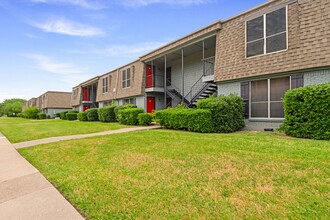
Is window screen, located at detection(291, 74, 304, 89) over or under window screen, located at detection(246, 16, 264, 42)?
under

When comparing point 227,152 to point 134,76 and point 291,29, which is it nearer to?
point 291,29

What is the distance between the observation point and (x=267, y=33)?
8773 mm

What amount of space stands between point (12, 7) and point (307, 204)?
48.2ft

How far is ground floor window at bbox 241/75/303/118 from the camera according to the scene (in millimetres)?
8430

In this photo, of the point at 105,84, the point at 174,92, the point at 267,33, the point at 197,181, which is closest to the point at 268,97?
the point at 267,33

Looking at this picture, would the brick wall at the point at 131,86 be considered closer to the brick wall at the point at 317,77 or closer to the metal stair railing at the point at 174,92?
the metal stair railing at the point at 174,92

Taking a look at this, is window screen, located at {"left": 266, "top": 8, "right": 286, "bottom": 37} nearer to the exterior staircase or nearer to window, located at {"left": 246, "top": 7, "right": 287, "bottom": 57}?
window, located at {"left": 246, "top": 7, "right": 287, "bottom": 57}

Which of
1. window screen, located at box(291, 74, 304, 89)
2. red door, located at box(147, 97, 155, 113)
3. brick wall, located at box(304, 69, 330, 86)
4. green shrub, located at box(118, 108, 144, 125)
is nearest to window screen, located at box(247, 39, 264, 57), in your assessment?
window screen, located at box(291, 74, 304, 89)

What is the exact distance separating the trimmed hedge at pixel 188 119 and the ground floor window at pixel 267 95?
2672 mm

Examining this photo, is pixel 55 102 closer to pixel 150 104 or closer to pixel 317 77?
pixel 150 104

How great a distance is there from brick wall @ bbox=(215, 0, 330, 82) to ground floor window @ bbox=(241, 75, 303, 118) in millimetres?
625

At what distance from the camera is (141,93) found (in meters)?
17.4

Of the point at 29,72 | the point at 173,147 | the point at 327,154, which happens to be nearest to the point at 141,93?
the point at 173,147

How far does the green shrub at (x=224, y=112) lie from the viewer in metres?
8.62
